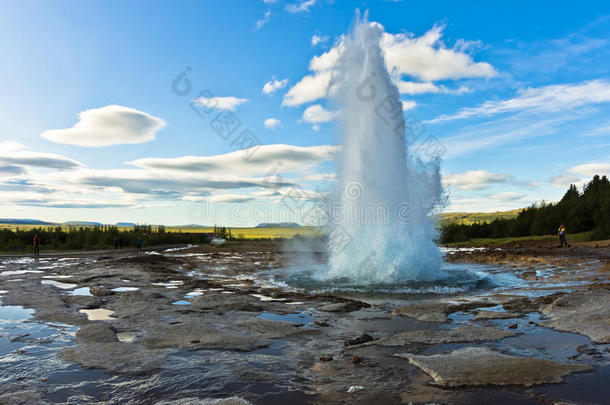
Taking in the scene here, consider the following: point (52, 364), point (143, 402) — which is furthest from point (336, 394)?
point (52, 364)

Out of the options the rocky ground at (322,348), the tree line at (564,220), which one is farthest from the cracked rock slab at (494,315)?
the tree line at (564,220)

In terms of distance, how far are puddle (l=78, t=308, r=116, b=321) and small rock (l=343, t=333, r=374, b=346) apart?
18.8 ft

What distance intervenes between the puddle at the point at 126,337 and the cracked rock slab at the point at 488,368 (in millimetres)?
5005

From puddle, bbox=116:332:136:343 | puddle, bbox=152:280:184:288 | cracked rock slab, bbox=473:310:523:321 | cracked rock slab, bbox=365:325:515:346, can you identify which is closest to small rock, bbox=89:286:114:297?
puddle, bbox=152:280:184:288

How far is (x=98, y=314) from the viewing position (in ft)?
33.5

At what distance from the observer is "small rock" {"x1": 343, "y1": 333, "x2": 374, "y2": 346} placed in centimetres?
733

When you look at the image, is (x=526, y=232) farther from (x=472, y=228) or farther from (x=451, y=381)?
(x=451, y=381)

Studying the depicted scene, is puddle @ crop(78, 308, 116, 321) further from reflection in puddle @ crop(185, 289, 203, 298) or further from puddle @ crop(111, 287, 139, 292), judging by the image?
puddle @ crop(111, 287, 139, 292)

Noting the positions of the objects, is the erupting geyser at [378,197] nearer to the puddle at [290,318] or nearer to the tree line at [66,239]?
the puddle at [290,318]

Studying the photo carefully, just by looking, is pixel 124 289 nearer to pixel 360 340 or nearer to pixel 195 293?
pixel 195 293

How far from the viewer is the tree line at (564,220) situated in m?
50.6

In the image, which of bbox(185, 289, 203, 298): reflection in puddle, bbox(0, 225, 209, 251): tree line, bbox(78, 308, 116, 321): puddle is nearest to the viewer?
bbox(78, 308, 116, 321): puddle

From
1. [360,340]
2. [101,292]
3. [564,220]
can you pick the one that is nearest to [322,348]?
[360,340]

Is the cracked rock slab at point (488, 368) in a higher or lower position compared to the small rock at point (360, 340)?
higher
